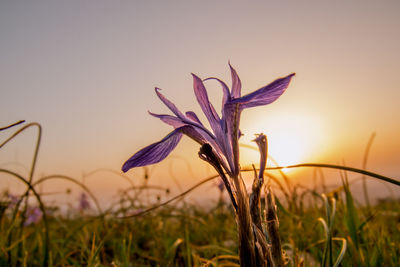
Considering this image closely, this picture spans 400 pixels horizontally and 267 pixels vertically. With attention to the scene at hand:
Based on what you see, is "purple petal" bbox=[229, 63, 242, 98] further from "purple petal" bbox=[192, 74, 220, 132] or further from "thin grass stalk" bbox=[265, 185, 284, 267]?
"thin grass stalk" bbox=[265, 185, 284, 267]

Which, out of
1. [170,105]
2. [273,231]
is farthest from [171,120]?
[273,231]

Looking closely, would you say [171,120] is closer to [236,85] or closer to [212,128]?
[212,128]

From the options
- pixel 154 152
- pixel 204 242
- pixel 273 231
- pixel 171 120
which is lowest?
pixel 204 242

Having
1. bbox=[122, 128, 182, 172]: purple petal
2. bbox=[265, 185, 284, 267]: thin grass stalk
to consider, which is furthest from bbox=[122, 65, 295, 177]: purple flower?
bbox=[265, 185, 284, 267]: thin grass stalk

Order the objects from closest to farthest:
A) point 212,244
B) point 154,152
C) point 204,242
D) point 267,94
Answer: point 267,94, point 154,152, point 212,244, point 204,242

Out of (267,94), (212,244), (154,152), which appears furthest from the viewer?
(212,244)

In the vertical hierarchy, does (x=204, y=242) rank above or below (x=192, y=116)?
below

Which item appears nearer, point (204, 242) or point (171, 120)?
point (171, 120)

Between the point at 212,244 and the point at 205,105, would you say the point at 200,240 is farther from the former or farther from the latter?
the point at 205,105

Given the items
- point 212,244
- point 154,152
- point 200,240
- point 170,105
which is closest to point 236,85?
point 170,105
